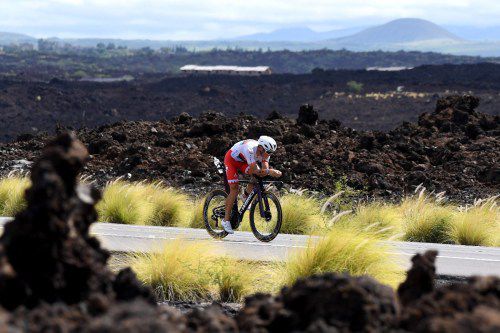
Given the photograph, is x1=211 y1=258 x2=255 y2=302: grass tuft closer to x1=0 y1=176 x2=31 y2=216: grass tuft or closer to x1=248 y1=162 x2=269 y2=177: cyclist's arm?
x1=248 y1=162 x2=269 y2=177: cyclist's arm

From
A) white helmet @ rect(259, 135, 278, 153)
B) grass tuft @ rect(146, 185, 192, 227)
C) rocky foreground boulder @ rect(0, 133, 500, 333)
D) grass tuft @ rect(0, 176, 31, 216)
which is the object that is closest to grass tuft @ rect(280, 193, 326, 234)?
grass tuft @ rect(146, 185, 192, 227)

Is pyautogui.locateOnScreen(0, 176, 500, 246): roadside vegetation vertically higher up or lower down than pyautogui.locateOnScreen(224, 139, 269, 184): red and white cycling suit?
lower down

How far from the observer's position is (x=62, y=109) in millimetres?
76062

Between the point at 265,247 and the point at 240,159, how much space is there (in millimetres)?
1327

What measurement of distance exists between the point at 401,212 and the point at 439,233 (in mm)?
1932

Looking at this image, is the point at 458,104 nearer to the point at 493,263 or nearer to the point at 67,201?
the point at 493,263

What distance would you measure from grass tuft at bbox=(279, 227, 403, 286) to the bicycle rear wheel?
3757 millimetres

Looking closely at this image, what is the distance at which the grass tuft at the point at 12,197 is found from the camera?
17.7m

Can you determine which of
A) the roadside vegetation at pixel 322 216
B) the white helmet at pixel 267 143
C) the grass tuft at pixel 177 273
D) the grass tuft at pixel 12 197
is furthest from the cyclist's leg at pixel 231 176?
the grass tuft at pixel 12 197

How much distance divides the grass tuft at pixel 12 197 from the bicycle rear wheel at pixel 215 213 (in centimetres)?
475

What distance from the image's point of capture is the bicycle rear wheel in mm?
13789

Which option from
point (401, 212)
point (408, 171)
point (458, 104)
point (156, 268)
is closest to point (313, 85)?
point (458, 104)

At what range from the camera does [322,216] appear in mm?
16078

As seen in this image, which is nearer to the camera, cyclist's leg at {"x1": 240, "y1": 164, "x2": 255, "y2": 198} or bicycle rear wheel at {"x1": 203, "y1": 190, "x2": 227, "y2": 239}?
cyclist's leg at {"x1": 240, "y1": 164, "x2": 255, "y2": 198}
